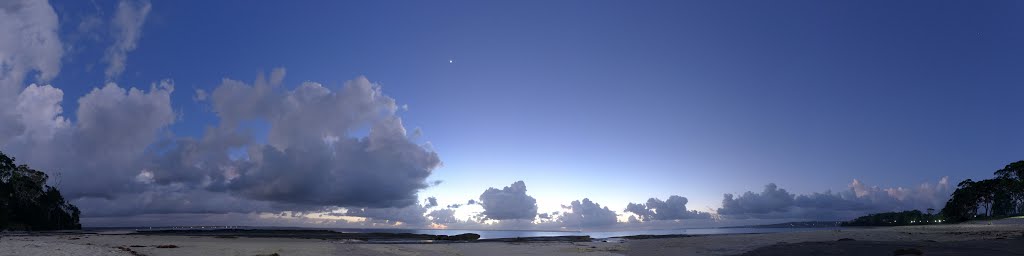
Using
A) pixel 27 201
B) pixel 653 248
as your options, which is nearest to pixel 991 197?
pixel 653 248

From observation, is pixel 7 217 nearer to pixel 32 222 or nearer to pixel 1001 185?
pixel 32 222

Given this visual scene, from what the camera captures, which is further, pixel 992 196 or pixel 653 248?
pixel 992 196

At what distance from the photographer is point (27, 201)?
10812cm

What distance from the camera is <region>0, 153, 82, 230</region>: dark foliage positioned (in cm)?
9831

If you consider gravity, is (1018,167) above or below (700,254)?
above

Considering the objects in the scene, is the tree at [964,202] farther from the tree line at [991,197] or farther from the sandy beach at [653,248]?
the sandy beach at [653,248]

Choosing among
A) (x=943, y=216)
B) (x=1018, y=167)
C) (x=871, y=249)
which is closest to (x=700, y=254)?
(x=871, y=249)

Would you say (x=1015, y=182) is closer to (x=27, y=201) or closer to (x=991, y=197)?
(x=991, y=197)

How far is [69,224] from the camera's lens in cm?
12669

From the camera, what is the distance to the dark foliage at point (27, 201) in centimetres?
9831

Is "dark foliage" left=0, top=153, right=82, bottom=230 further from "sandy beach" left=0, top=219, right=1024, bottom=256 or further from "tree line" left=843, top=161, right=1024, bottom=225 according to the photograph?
"tree line" left=843, top=161, right=1024, bottom=225

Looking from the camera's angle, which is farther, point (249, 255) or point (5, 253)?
point (249, 255)

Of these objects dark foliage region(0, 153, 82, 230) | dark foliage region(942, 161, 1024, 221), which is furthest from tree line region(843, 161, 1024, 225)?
dark foliage region(0, 153, 82, 230)

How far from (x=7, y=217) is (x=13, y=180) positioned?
13098mm
